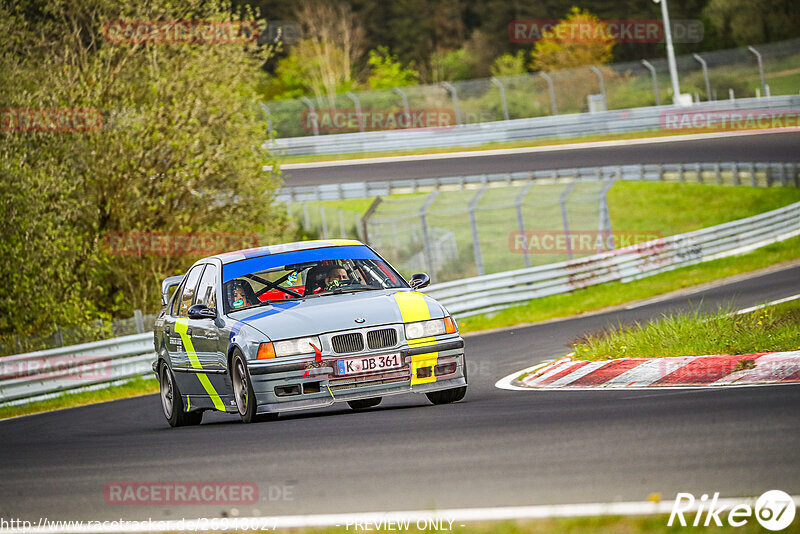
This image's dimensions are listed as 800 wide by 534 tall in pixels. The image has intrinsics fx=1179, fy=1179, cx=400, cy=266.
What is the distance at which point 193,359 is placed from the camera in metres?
10.9

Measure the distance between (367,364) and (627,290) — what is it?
51.5ft

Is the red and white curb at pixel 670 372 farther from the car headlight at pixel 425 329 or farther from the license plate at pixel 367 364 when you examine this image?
the license plate at pixel 367 364

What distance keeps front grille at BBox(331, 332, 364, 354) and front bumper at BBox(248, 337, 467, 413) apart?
0.07 meters

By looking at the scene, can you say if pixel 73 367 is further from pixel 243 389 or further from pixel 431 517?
pixel 431 517

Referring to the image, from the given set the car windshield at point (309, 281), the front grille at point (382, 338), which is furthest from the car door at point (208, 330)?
the front grille at point (382, 338)

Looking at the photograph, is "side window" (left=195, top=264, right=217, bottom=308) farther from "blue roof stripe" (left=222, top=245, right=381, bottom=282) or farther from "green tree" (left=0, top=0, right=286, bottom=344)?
"green tree" (left=0, top=0, right=286, bottom=344)

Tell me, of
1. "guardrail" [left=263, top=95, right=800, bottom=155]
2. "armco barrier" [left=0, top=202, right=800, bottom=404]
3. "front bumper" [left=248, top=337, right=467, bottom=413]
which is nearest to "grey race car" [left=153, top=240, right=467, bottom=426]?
"front bumper" [left=248, top=337, right=467, bottom=413]

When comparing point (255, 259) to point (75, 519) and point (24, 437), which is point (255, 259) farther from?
point (75, 519)

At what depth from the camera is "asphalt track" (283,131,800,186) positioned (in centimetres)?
3822

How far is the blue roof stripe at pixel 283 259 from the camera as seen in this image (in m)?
10.8

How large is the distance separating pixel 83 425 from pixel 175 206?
12890 millimetres

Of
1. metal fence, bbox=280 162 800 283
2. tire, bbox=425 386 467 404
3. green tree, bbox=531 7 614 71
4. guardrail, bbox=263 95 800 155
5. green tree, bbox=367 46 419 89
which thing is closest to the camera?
tire, bbox=425 386 467 404

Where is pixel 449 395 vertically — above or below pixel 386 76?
below

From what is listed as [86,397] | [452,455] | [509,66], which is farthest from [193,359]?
[509,66]
